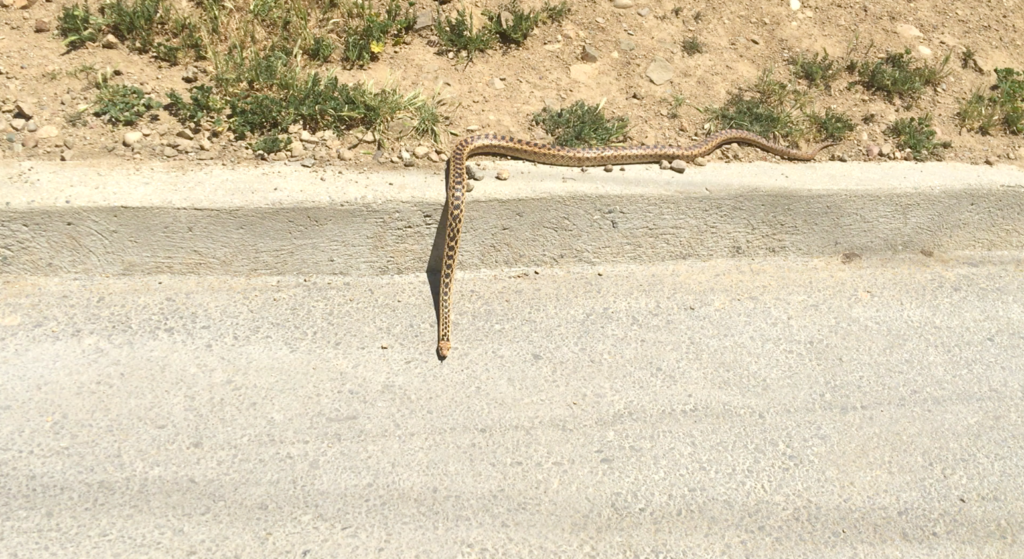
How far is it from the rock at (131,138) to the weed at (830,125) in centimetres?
475

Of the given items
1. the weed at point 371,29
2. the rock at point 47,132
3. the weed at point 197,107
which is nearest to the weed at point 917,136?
the weed at point 371,29

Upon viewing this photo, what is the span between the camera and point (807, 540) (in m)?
3.42

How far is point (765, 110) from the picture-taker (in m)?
5.68

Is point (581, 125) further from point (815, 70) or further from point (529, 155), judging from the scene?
point (815, 70)

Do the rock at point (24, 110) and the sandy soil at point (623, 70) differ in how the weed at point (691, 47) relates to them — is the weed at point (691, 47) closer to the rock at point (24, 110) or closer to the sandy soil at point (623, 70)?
the sandy soil at point (623, 70)

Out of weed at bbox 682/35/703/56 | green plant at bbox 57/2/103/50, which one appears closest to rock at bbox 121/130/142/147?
green plant at bbox 57/2/103/50

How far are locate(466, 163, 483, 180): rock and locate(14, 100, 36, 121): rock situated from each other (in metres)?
2.78

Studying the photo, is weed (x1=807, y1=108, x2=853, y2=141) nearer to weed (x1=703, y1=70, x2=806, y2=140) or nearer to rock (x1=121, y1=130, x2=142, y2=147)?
weed (x1=703, y1=70, x2=806, y2=140)

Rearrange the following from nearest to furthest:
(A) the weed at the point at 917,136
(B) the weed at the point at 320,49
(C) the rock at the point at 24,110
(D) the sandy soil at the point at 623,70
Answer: (C) the rock at the point at 24,110 → (D) the sandy soil at the point at 623,70 → (B) the weed at the point at 320,49 → (A) the weed at the point at 917,136

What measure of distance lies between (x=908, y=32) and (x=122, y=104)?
6.30m

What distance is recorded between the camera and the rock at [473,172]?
15.5ft

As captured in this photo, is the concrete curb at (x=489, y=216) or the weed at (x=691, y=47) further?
the weed at (x=691, y=47)

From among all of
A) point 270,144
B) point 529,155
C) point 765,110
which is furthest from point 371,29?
point 765,110

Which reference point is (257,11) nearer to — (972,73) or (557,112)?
(557,112)
